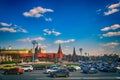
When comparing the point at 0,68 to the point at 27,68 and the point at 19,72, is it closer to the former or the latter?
the point at 27,68

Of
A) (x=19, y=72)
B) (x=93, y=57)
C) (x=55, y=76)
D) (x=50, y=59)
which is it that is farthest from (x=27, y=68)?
(x=93, y=57)

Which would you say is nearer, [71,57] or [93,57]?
[71,57]

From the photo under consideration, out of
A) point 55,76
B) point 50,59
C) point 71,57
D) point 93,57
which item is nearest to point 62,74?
point 55,76

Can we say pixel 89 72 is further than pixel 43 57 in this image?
No

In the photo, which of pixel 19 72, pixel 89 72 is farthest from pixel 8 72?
pixel 89 72

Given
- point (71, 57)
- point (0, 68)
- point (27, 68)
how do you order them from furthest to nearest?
1. point (71, 57)
2. point (0, 68)
3. point (27, 68)

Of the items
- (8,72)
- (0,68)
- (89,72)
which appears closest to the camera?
(8,72)

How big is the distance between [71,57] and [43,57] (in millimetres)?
21933

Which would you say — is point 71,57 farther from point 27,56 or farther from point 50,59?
point 27,56

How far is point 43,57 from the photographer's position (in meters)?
98.4

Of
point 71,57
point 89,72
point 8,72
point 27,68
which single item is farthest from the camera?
point 71,57

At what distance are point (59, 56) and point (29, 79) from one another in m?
74.4

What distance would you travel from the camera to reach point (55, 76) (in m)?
29.8

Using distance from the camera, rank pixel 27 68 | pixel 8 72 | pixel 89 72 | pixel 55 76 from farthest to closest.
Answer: pixel 27 68 → pixel 89 72 → pixel 8 72 → pixel 55 76
